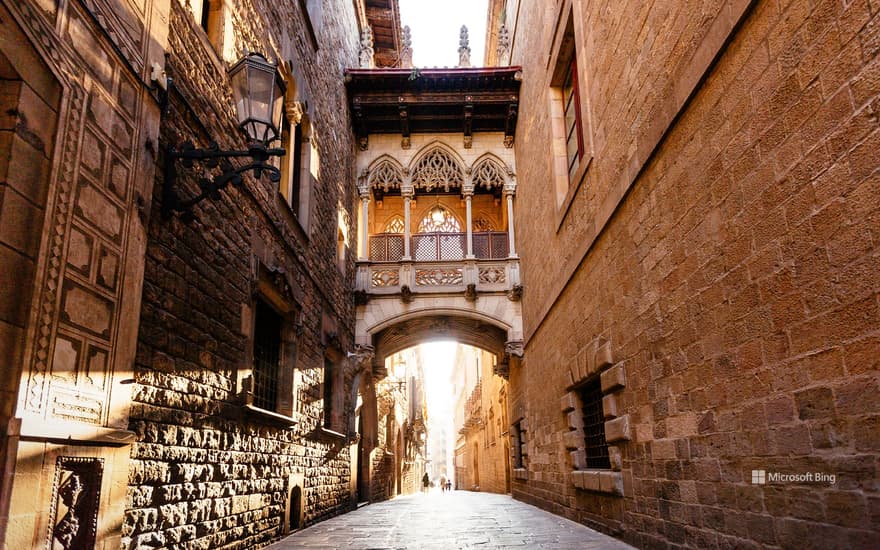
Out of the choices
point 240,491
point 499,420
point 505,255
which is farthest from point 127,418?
point 499,420

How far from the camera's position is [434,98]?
1391cm

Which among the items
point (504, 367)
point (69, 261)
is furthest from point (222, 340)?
point (504, 367)

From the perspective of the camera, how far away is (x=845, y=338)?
2596 mm

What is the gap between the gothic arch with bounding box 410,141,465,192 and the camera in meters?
14.3

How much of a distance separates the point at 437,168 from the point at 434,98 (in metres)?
1.59

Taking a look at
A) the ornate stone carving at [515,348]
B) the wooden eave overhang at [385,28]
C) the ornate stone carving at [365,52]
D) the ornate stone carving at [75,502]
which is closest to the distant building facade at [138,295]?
the ornate stone carving at [75,502]

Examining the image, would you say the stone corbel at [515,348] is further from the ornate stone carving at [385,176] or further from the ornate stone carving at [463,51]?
the ornate stone carving at [463,51]

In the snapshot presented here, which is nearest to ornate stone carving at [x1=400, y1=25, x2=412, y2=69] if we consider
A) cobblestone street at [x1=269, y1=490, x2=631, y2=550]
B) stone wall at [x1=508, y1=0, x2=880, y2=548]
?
stone wall at [x1=508, y1=0, x2=880, y2=548]

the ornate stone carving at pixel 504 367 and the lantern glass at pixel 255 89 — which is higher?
the lantern glass at pixel 255 89

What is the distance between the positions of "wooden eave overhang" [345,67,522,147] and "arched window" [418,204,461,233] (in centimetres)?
265

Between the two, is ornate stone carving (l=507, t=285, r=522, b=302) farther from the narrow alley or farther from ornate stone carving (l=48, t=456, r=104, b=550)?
ornate stone carving (l=48, t=456, r=104, b=550)

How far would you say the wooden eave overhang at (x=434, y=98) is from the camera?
13.6 m

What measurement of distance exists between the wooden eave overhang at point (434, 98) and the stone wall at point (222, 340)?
408 centimetres

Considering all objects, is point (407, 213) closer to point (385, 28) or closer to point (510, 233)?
point (510, 233)
